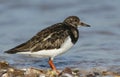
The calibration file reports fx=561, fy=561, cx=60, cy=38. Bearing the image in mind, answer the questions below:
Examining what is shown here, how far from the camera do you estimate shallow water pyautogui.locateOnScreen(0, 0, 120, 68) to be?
1065 centimetres

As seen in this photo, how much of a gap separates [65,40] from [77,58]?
5.32 feet

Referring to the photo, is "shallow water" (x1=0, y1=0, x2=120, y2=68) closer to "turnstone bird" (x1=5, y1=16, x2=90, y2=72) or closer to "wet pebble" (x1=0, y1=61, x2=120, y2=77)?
"wet pebble" (x1=0, y1=61, x2=120, y2=77)

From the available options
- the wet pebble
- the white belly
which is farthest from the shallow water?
the white belly

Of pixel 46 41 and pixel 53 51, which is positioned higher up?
pixel 46 41

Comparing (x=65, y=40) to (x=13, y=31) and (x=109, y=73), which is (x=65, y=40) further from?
(x=13, y=31)

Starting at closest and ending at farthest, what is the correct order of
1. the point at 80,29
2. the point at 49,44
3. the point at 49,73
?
the point at 49,73
the point at 49,44
the point at 80,29

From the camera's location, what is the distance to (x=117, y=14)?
14.3 meters

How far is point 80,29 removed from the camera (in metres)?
13.5

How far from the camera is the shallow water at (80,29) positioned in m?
10.6

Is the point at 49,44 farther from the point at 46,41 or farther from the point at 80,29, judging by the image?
the point at 80,29

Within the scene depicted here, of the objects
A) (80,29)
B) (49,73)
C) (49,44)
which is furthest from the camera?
(80,29)

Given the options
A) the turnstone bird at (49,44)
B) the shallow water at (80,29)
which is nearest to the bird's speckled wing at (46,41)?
the turnstone bird at (49,44)

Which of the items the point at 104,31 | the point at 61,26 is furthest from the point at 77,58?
the point at 104,31

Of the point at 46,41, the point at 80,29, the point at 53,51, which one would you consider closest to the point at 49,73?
the point at 53,51
